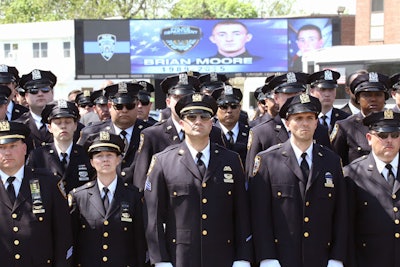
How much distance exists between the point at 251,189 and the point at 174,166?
A: 2.15ft

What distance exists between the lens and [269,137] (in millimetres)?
6672

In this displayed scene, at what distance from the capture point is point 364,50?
1894 cm

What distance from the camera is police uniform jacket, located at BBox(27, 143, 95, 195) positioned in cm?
675

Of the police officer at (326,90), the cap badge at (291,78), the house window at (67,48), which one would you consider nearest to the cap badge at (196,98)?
Answer: the cap badge at (291,78)

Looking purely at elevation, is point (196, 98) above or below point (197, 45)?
below

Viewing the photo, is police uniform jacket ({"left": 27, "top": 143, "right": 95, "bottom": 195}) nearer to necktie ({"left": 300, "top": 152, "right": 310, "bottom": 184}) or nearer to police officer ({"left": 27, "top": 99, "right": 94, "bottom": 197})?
police officer ({"left": 27, "top": 99, "right": 94, "bottom": 197})

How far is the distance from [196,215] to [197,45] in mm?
26683

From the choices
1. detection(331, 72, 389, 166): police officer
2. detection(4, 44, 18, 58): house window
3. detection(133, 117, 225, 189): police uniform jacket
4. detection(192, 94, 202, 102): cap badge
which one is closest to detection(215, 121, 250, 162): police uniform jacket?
detection(133, 117, 225, 189): police uniform jacket

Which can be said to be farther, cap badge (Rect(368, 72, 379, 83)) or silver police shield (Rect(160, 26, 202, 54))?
silver police shield (Rect(160, 26, 202, 54))

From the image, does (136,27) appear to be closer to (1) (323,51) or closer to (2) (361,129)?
(1) (323,51)

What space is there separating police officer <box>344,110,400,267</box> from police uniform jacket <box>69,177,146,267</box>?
1778 millimetres

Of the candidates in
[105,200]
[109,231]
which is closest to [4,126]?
[105,200]

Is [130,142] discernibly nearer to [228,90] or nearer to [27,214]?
[228,90]

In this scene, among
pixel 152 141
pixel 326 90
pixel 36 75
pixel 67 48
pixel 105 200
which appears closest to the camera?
pixel 105 200
